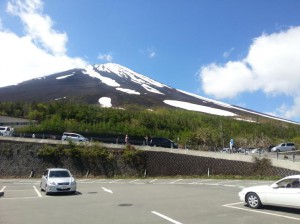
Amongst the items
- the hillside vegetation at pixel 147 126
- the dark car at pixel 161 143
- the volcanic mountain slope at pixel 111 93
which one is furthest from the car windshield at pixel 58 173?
the volcanic mountain slope at pixel 111 93

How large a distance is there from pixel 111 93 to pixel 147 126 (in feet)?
218

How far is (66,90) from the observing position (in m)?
148

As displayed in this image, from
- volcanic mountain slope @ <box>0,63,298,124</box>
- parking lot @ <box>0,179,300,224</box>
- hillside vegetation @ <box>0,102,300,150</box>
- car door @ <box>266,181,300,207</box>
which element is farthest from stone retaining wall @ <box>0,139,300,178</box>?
volcanic mountain slope @ <box>0,63,298,124</box>

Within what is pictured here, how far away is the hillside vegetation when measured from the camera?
204 feet

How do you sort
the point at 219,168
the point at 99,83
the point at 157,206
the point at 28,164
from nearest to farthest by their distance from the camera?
the point at 157,206 < the point at 219,168 < the point at 28,164 < the point at 99,83

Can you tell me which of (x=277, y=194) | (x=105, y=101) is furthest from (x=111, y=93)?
(x=277, y=194)

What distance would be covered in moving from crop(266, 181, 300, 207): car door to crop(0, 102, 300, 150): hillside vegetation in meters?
44.1

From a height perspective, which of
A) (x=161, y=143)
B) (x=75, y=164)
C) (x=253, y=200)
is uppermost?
(x=161, y=143)

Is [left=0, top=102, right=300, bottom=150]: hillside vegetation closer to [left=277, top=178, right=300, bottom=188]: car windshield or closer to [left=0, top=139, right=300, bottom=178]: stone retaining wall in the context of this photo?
[left=0, top=139, right=300, bottom=178]: stone retaining wall

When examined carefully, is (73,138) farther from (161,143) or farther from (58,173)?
(58,173)

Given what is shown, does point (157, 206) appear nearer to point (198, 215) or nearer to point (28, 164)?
point (198, 215)

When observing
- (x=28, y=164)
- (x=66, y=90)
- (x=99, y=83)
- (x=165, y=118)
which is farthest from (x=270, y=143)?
(x=99, y=83)

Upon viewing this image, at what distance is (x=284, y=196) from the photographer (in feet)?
42.7

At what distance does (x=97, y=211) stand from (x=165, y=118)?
200ft
